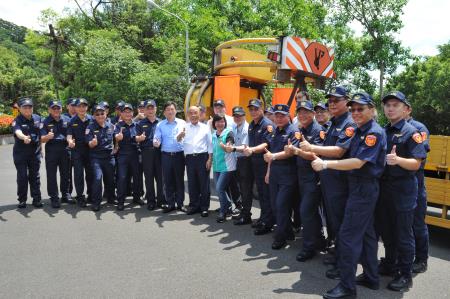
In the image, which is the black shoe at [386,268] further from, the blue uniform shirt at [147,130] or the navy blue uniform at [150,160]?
the blue uniform shirt at [147,130]

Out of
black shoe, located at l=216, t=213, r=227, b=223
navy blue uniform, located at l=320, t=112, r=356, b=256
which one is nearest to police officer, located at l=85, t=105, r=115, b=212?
black shoe, located at l=216, t=213, r=227, b=223

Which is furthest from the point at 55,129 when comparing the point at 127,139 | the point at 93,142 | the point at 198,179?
the point at 198,179

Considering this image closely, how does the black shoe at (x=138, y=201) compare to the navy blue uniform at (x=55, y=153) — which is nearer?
the navy blue uniform at (x=55, y=153)

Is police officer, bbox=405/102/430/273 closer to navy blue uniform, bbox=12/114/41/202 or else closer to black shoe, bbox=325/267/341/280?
black shoe, bbox=325/267/341/280

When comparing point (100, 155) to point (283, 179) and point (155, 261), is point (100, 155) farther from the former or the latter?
point (283, 179)

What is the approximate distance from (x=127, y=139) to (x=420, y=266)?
4617mm

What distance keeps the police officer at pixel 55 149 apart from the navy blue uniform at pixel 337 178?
4.56m

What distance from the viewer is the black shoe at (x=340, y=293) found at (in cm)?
316

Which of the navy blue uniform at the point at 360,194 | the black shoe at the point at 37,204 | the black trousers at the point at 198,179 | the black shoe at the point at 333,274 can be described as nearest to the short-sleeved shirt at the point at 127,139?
the black trousers at the point at 198,179

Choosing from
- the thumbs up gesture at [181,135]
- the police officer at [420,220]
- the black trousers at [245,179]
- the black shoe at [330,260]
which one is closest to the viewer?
the police officer at [420,220]

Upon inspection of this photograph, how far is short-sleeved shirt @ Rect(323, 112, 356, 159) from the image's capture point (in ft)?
10.9

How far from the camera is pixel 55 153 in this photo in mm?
6406

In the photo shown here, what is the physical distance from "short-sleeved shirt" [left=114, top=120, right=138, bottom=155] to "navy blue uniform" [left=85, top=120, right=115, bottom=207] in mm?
149

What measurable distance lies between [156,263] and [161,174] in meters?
2.52
